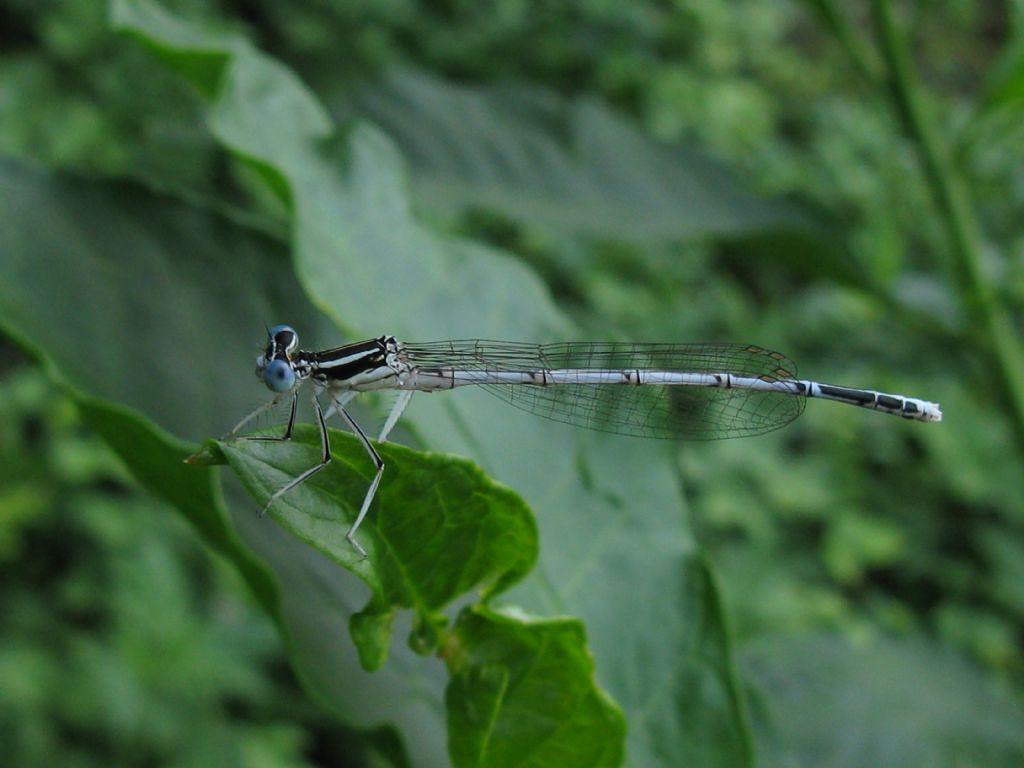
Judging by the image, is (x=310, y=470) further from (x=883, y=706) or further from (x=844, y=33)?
(x=883, y=706)

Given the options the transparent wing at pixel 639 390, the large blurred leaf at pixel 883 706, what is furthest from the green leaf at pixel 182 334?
the large blurred leaf at pixel 883 706

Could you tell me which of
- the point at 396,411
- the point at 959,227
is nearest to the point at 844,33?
the point at 959,227

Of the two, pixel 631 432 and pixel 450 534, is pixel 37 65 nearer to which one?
pixel 631 432

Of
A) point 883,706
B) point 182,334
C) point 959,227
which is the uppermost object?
point 959,227

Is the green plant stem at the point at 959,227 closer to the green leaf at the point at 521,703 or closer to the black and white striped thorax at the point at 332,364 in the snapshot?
the black and white striped thorax at the point at 332,364

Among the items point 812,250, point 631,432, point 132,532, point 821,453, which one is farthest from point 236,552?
point 821,453

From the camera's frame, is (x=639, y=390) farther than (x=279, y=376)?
Yes

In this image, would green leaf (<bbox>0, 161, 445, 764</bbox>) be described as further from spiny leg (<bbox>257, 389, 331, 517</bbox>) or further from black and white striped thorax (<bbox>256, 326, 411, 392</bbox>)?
spiny leg (<bbox>257, 389, 331, 517</bbox>)

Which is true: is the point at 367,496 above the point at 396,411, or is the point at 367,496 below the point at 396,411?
below
